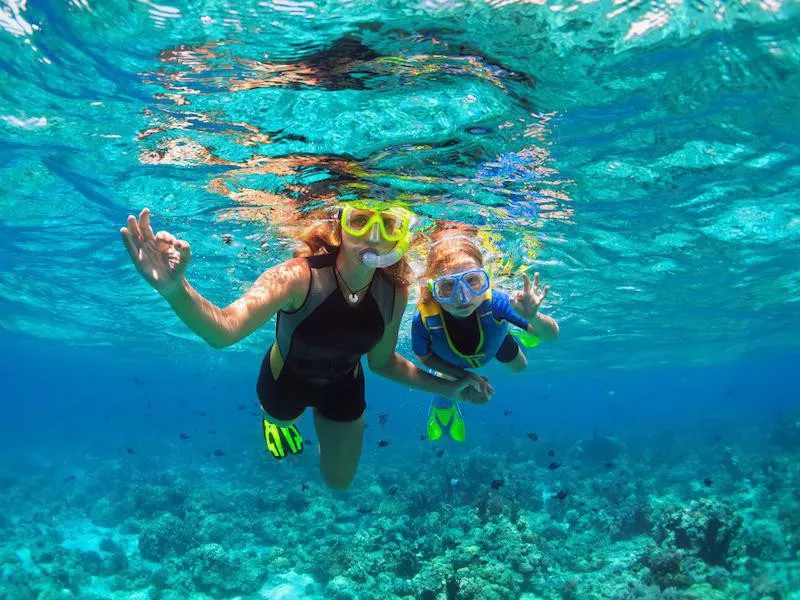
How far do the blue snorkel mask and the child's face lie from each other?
0.02 m

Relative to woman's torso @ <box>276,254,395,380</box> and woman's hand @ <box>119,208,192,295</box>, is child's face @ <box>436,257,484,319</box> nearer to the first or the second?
woman's torso @ <box>276,254,395,380</box>

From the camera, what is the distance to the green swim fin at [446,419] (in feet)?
26.6

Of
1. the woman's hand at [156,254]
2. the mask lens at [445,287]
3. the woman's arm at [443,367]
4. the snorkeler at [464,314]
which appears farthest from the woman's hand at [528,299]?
the woman's hand at [156,254]

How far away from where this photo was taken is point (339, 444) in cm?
583

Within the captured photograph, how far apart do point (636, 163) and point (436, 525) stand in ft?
40.5

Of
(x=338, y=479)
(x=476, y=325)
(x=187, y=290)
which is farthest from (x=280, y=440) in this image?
(x=187, y=290)

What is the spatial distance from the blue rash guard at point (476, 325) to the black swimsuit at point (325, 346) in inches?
56.5

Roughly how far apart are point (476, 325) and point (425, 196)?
18.7 ft

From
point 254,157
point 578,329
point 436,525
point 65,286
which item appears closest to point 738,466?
point 578,329

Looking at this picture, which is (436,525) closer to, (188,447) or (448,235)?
(448,235)

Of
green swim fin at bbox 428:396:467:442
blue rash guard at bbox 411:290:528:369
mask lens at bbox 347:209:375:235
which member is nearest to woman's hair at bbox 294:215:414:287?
mask lens at bbox 347:209:375:235

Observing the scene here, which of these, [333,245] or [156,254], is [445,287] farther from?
[156,254]

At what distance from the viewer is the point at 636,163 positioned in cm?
1091

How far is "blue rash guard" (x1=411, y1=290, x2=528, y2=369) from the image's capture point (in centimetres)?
660
